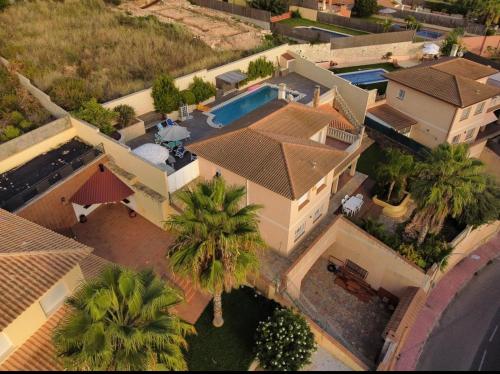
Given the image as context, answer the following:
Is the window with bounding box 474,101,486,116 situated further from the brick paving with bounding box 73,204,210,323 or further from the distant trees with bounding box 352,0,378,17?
the distant trees with bounding box 352,0,378,17

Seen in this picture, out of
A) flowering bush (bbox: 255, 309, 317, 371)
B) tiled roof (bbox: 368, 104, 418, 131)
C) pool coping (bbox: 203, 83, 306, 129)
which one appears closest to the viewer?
flowering bush (bbox: 255, 309, 317, 371)

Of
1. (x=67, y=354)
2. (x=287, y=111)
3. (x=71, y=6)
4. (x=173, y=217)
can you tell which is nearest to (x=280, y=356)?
(x=173, y=217)

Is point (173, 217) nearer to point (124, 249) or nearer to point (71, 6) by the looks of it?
point (124, 249)

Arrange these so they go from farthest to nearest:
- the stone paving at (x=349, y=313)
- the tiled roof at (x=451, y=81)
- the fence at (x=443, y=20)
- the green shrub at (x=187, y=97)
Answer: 1. the fence at (x=443, y=20)
2. the green shrub at (x=187, y=97)
3. the tiled roof at (x=451, y=81)
4. the stone paving at (x=349, y=313)

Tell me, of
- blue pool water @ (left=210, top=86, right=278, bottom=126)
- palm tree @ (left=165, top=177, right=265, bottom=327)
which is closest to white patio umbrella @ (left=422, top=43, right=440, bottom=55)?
blue pool water @ (left=210, top=86, right=278, bottom=126)

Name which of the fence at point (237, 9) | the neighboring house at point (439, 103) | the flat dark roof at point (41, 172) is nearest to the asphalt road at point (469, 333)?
Result: the neighboring house at point (439, 103)

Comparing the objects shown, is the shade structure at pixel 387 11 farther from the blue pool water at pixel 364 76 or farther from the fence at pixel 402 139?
the fence at pixel 402 139

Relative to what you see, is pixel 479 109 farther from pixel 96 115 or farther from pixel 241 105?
pixel 96 115
